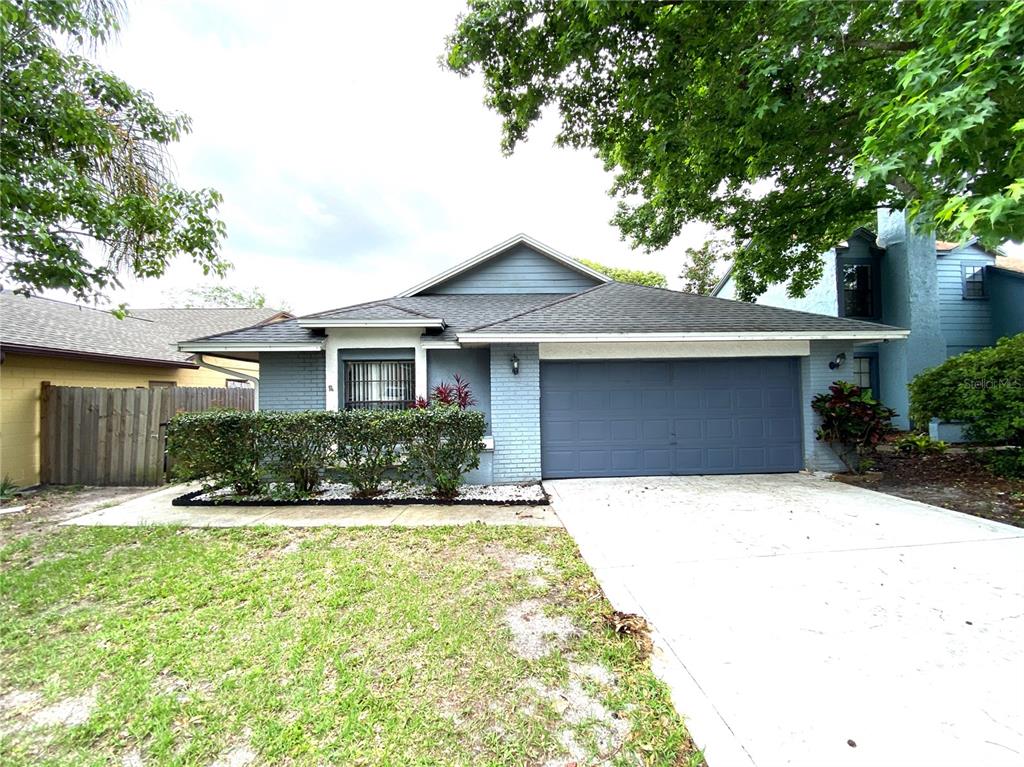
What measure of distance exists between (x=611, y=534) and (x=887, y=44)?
7905 millimetres

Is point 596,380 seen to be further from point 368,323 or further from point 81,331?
point 81,331

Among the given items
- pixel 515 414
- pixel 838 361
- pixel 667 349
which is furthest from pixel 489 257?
pixel 838 361

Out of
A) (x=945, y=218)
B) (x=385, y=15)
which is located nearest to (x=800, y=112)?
(x=945, y=218)

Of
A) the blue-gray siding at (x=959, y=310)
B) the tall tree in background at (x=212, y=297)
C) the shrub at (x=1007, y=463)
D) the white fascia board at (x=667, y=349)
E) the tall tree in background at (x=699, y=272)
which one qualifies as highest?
the tall tree in background at (x=212, y=297)

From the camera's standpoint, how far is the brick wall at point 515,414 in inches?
277

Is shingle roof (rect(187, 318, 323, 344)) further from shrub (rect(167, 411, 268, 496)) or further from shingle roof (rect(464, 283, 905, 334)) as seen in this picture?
shingle roof (rect(464, 283, 905, 334))

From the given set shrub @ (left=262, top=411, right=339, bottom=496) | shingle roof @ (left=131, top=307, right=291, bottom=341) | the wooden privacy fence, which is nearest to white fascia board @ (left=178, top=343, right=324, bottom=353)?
shrub @ (left=262, top=411, right=339, bottom=496)

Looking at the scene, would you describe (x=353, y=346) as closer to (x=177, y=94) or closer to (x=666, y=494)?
(x=177, y=94)

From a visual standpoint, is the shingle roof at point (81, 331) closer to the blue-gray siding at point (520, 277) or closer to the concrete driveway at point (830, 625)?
the blue-gray siding at point (520, 277)

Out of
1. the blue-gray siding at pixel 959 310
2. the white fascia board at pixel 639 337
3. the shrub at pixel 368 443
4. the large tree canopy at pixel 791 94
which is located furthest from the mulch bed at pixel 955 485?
the shrub at pixel 368 443

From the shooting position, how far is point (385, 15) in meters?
7.07

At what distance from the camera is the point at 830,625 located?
2.74 m

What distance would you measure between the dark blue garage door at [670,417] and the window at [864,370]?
794cm

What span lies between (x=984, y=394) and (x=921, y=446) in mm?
2449
